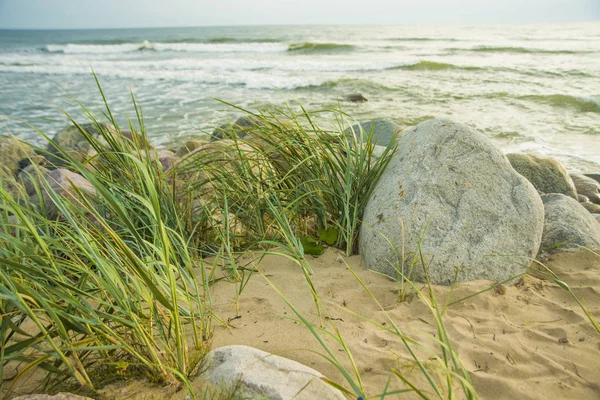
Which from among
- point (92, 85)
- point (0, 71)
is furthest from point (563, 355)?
point (0, 71)

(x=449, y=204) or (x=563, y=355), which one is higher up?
(x=449, y=204)

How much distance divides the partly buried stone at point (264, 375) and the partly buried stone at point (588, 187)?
5.43 meters

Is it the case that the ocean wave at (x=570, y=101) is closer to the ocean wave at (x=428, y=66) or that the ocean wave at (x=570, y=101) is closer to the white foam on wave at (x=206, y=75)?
the ocean wave at (x=428, y=66)

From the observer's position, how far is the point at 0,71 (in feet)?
66.6

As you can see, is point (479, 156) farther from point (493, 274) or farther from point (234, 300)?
point (234, 300)

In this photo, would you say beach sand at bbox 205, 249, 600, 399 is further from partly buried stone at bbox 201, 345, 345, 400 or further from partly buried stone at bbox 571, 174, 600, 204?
partly buried stone at bbox 571, 174, 600, 204

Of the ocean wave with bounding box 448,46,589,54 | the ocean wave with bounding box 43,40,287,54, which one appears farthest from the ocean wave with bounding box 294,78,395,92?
the ocean wave with bounding box 43,40,287,54

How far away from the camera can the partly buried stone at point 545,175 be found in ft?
15.8

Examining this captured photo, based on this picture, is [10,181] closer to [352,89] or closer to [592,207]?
[592,207]

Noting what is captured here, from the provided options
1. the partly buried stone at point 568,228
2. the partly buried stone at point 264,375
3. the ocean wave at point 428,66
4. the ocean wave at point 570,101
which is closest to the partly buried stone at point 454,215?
the partly buried stone at point 568,228

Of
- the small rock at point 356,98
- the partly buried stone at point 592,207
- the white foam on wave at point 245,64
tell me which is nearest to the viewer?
the partly buried stone at point 592,207

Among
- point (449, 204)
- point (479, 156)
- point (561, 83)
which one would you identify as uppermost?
point (479, 156)

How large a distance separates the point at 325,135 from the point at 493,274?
156 cm

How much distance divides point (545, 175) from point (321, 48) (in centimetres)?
2449
